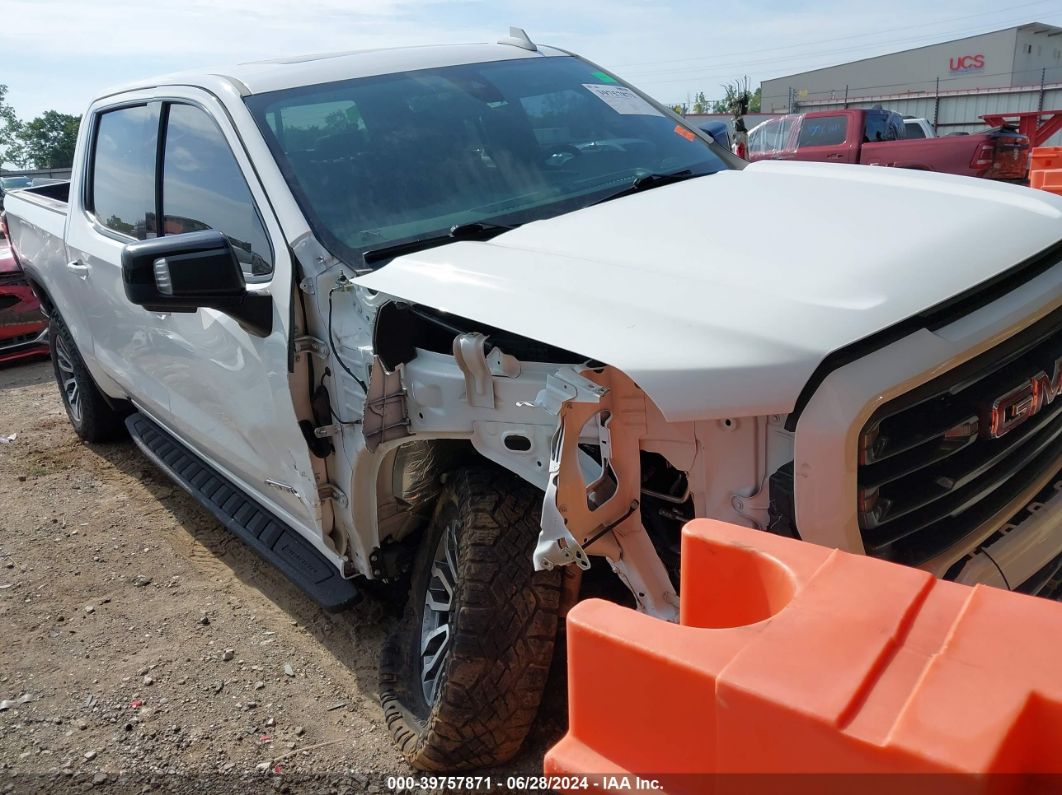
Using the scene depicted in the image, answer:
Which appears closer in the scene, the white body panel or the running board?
the white body panel

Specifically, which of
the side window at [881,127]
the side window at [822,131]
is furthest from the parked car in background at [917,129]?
the side window at [822,131]

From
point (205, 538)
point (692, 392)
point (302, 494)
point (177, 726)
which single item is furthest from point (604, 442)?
point (205, 538)

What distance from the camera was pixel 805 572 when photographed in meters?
1.24

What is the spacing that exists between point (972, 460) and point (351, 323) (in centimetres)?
155

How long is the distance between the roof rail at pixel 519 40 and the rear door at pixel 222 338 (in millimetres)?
1348

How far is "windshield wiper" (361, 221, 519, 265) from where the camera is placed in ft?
8.13

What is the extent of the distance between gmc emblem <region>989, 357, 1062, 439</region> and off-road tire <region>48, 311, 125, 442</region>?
4731 mm

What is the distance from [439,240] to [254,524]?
152 cm

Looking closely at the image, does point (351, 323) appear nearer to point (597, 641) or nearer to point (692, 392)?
point (692, 392)

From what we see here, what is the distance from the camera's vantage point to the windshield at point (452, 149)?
265 cm

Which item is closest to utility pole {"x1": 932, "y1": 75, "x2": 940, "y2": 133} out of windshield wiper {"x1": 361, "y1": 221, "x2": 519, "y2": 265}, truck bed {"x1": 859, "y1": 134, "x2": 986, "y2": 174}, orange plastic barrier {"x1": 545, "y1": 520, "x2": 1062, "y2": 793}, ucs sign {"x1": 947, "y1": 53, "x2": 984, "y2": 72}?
truck bed {"x1": 859, "y1": 134, "x2": 986, "y2": 174}

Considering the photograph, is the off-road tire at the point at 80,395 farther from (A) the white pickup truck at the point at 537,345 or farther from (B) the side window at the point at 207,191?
(B) the side window at the point at 207,191

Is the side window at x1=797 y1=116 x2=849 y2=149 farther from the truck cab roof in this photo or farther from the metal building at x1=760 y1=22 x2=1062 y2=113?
the metal building at x1=760 y1=22 x2=1062 y2=113

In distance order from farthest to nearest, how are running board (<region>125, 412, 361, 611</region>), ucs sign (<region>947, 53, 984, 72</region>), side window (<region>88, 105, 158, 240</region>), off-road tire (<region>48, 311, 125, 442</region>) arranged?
1. ucs sign (<region>947, 53, 984, 72</region>)
2. off-road tire (<region>48, 311, 125, 442</region>)
3. side window (<region>88, 105, 158, 240</region>)
4. running board (<region>125, 412, 361, 611</region>)
